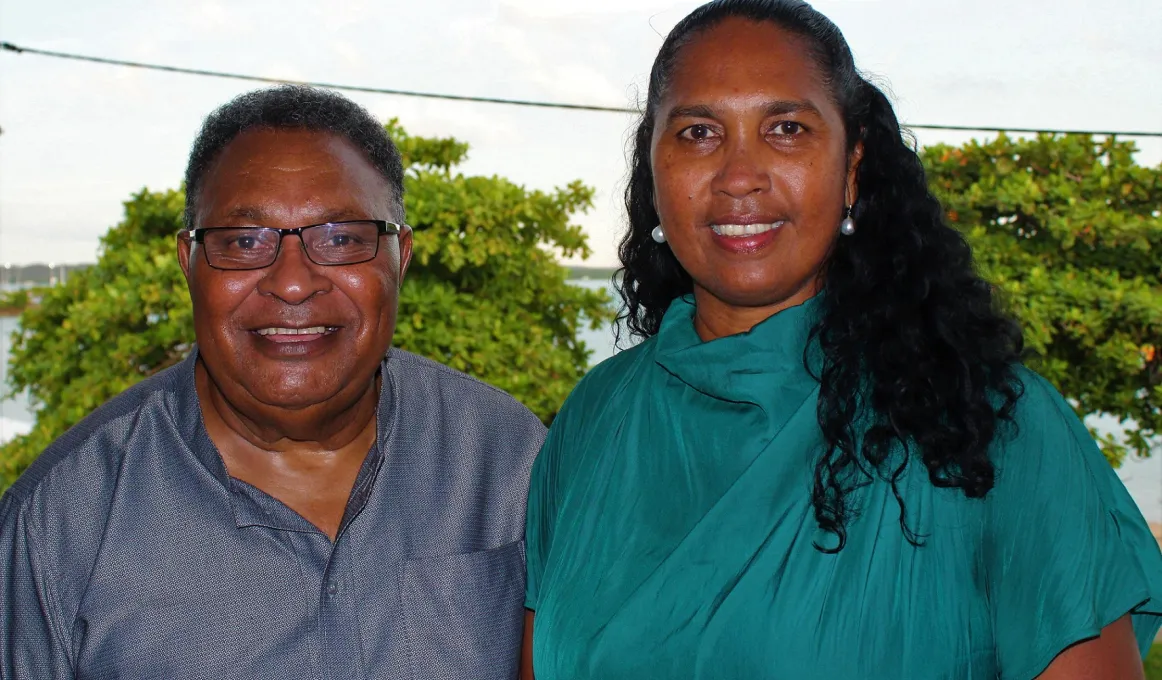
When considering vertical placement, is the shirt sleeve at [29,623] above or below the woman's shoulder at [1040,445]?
below

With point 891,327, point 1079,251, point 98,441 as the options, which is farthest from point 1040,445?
point 1079,251

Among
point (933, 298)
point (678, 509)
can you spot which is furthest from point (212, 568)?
point (933, 298)

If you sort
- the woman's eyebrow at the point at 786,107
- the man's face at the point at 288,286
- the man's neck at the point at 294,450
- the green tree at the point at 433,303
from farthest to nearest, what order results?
1. the green tree at the point at 433,303
2. the man's neck at the point at 294,450
3. the man's face at the point at 288,286
4. the woman's eyebrow at the point at 786,107

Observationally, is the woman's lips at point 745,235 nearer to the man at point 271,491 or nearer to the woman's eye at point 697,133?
the woman's eye at point 697,133

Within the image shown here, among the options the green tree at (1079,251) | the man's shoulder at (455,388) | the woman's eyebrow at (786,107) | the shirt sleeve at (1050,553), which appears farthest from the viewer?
the green tree at (1079,251)

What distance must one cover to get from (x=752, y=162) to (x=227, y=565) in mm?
1393

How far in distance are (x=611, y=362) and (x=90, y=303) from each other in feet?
14.8

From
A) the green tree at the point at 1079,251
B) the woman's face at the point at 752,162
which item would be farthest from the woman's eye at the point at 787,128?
the green tree at the point at 1079,251

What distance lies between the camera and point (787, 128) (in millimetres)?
2154

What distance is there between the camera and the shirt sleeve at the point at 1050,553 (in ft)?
6.10

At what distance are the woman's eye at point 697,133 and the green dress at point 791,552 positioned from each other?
15.9 inches

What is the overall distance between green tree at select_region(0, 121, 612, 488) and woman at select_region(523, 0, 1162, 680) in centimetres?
334

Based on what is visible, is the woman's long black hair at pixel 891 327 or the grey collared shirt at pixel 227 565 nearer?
the woman's long black hair at pixel 891 327

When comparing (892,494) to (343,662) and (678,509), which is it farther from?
(343,662)
